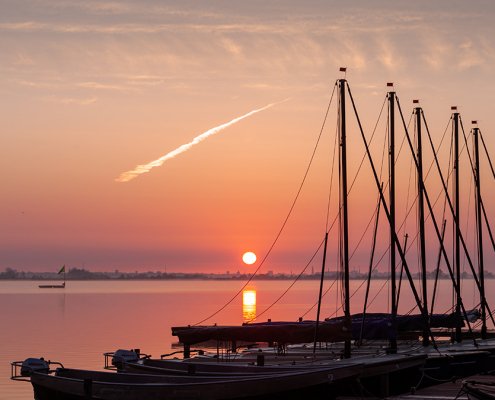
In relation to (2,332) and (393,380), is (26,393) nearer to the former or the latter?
(393,380)

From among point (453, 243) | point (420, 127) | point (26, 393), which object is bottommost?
point (26, 393)

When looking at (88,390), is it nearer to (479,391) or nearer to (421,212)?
(479,391)

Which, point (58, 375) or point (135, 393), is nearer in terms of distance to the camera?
point (135, 393)

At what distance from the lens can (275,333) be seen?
28672 millimetres

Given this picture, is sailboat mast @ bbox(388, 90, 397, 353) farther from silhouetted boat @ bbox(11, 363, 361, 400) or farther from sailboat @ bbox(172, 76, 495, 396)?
silhouetted boat @ bbox(11, 363, 361, 400)

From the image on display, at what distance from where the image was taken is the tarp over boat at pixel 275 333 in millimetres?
27691

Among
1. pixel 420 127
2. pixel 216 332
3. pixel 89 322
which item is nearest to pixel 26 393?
pixel 216 332

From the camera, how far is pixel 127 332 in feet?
231

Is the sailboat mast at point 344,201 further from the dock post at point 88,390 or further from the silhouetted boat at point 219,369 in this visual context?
the dock post at point 88,390

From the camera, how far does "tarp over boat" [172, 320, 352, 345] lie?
90.8 ft

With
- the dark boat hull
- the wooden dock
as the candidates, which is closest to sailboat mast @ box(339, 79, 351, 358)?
the wooden dock

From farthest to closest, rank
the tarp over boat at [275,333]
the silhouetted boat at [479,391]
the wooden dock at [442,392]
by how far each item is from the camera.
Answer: the tarp over boat at [275,333] < the wooden dock at [442,392] < the silhouetted boat at [479,391]

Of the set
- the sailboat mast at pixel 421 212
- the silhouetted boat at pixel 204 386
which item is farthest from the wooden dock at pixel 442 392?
the sailboat mast at pixel 421 212

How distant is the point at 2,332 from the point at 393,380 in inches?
2186
